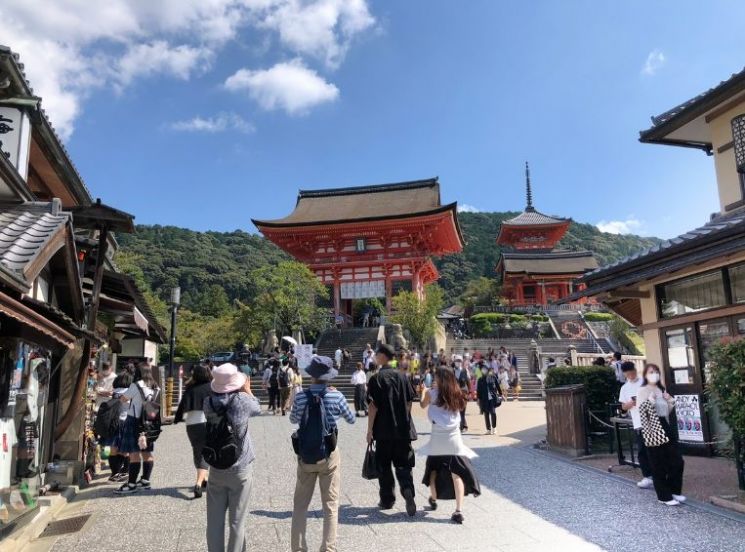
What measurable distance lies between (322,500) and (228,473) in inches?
31.5

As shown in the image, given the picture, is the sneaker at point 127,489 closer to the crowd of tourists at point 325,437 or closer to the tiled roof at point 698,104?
the crowd of tourists at point 325,437

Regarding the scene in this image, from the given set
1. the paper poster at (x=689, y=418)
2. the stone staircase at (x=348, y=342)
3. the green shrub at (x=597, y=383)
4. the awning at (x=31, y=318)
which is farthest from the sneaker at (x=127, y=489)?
the stone staircase at (x=348, y=342)

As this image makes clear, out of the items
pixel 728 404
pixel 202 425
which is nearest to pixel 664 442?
pixel 728 404

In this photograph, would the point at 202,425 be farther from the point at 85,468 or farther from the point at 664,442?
the point at 664,442

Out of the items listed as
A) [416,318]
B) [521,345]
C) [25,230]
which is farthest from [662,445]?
[521,345]

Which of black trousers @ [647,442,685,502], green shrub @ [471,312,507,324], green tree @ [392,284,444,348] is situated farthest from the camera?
green shrub @ [471,312,507,324]

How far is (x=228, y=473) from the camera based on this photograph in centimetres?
385

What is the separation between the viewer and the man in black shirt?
5.19 metres

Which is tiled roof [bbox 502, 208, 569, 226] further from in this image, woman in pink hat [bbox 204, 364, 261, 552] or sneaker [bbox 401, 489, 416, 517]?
woman in pink hat [bbox 204, 364, 261, 552]

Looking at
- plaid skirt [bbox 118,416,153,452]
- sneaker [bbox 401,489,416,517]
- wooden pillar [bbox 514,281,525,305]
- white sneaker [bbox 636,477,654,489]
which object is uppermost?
wooden pillar [bbox 514,281,525,305]

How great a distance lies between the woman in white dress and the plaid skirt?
3.66 m

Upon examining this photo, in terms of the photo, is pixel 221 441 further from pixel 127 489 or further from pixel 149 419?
pixel 127 489

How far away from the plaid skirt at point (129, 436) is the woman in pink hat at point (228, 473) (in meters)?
3.14

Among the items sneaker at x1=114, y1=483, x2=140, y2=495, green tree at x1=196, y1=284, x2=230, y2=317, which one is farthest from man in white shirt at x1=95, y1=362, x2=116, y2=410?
green tree at x1=196, y1=284, x2=230, y2=317
